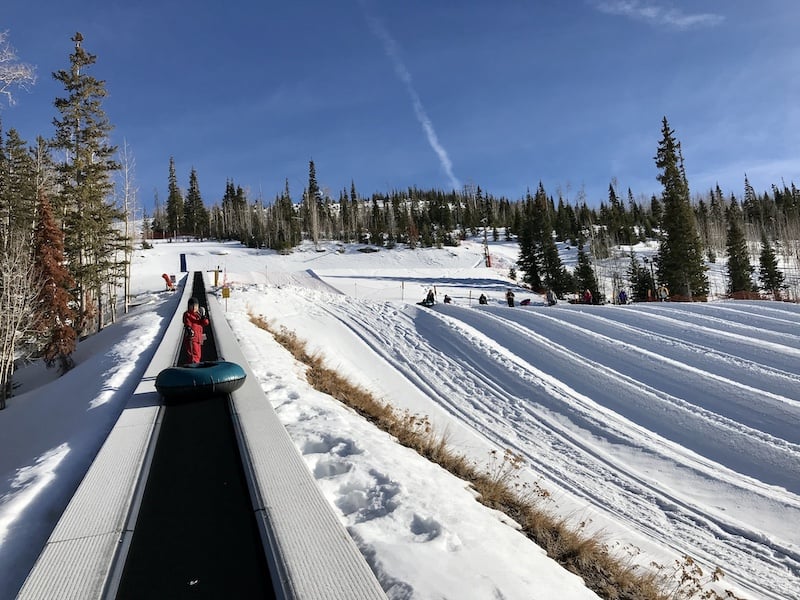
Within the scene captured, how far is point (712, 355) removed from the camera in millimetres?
12922

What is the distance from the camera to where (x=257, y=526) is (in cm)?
374

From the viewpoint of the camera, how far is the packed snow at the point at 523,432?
397 cm

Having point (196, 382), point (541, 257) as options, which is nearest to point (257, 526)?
point (196, 382)

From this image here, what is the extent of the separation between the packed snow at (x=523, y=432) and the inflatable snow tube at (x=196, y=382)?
757 mm

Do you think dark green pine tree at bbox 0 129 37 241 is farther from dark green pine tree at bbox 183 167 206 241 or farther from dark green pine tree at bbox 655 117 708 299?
dark green pine tree at bbox 183 167 206 241

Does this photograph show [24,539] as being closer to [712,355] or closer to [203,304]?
[712,355]

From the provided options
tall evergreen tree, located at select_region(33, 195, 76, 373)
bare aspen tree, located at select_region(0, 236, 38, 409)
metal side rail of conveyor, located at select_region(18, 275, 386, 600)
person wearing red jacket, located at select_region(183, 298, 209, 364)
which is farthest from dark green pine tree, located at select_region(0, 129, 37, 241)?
metal side rail of conveyor, located at select_region(18, 275, 386, 600)

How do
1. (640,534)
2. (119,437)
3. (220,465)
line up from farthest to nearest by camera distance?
(640,534) → (119,437) → (220,465)

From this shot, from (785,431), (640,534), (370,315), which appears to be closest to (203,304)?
(370,315)

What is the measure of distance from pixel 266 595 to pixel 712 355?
14083mm

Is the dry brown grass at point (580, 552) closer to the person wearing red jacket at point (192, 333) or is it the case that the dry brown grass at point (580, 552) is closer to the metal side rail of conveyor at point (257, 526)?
the metal side rail of conveyor at point (257, 526)

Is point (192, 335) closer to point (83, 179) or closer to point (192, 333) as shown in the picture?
point (192, 333)

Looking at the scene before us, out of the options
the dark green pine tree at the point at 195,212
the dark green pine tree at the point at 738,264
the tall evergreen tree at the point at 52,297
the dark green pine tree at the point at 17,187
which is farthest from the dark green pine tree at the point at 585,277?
the dark green pine tree at the point at 195,212

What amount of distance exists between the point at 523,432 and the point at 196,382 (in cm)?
756
